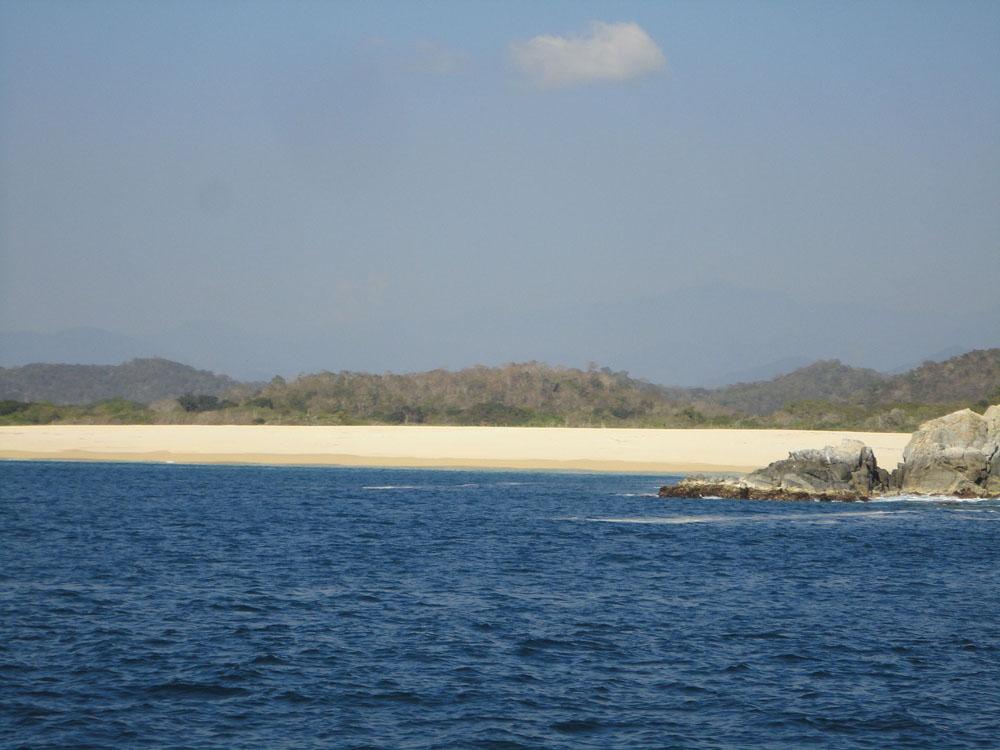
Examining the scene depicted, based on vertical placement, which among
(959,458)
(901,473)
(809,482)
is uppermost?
(959,458)

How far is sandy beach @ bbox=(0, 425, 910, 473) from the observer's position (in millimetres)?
71625

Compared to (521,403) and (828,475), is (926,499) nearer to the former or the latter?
(828,475)

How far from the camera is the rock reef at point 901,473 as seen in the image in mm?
49656

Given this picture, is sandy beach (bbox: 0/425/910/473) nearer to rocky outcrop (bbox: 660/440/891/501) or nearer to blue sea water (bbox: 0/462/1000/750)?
rocky outcrop (bbox: 660/440/891/501)

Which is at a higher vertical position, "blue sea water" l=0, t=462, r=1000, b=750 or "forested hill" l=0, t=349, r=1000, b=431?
"forested hill" l=0, t=349, r=1000, b=431

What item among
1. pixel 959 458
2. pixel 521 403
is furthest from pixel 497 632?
pixel 521 403

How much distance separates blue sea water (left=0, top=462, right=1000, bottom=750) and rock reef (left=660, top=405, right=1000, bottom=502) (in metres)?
10.4

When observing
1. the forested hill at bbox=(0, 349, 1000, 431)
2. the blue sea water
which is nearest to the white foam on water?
the blue sea water

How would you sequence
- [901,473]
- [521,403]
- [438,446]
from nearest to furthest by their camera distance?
[901,473]
[438,446]
[521,403]

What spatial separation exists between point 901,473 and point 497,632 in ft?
123

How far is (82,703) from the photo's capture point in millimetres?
15047

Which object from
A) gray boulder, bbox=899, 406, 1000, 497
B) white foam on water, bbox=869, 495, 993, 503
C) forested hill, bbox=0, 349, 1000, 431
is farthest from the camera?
forested hill, bbox=0, 349, 1000, 431

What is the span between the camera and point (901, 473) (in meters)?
51.6

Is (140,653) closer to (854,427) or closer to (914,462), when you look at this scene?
(914,462)
